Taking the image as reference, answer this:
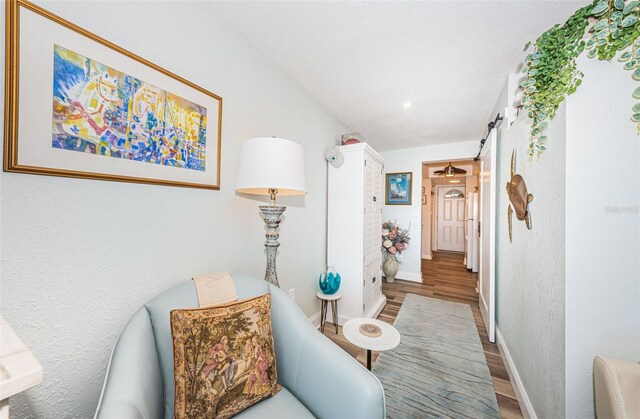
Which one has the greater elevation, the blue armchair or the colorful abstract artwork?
the colorful abstract artwork

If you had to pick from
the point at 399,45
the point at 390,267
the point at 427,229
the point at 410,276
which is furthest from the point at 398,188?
the point at 399,45

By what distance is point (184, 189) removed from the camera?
4.08 ft

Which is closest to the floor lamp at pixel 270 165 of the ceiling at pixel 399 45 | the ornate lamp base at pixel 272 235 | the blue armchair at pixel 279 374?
the ornate lamp base at pixel 272 235

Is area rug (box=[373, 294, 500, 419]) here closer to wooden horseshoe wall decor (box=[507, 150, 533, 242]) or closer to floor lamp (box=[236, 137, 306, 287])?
wooden horseshoe wall decor (box=[507, 150, 533, 242])

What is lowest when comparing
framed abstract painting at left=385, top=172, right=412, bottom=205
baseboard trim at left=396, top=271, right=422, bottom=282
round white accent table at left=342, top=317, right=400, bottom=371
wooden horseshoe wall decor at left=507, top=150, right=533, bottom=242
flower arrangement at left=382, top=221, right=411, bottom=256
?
baseboard trim at left=396, top=271, right=422, bottom=282

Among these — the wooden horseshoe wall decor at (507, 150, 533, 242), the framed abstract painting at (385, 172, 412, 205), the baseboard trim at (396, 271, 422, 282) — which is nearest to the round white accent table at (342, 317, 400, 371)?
the wooden horseshoe wall decor at (507, 150, 533, 242)

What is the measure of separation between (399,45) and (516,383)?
2.46 m

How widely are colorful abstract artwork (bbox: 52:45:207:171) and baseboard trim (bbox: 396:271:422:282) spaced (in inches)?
154

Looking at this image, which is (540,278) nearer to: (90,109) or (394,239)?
(90,109)

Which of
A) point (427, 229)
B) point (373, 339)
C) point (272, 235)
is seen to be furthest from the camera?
point (427, 229)

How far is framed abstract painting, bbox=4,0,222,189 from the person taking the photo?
2.51 ft

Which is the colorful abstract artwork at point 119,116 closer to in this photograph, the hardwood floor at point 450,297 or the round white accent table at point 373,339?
the round white accent table at point 373,339

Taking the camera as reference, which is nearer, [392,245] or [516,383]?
[516,383]

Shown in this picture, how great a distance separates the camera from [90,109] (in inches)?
36.0
